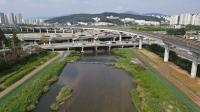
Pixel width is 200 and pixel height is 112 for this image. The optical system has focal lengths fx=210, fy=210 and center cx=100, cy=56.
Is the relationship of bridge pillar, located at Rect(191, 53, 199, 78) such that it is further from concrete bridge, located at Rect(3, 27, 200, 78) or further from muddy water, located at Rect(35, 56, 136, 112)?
muddy water, located at Rect(35, 56, 136, 112)

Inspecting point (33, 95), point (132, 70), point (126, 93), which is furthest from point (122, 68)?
point (33, 95)

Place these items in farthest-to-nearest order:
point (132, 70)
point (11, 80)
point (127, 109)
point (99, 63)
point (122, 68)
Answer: point (99, 63), point (122, 68), point (132, 70), point (11, 80), point (127, 109)

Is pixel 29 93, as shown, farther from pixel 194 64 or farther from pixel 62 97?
pixel 194 64

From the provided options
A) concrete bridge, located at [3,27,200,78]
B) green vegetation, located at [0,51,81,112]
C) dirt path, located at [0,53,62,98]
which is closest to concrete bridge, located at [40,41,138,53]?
concrete bridge, located at [3,27,200,78]

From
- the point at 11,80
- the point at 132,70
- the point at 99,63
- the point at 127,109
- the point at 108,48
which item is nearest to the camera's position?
the point at 127,109

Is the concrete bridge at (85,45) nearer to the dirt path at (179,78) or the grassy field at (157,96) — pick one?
the dirt path at (179,78)

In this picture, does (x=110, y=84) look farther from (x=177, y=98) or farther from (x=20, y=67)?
(x=20, y=67)
